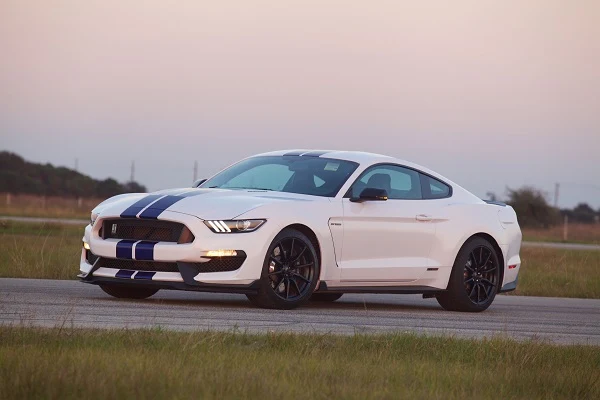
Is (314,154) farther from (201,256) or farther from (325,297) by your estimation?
(201,256)

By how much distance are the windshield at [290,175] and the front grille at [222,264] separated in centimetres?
132

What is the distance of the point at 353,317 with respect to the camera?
1116 cm

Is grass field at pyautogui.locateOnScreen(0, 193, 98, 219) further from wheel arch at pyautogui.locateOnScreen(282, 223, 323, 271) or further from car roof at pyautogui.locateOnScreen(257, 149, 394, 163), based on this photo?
wheel arch at pyautogui.locateOnScreen(282, 223, 323, 271)

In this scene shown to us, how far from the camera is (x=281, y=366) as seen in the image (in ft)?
22.6

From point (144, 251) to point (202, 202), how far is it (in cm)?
68

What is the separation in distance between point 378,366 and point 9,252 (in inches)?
437

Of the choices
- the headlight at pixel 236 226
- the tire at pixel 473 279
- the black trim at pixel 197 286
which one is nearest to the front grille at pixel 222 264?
the black trim at pixel 197 286

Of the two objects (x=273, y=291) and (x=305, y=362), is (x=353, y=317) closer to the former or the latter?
(x=273, y=291)

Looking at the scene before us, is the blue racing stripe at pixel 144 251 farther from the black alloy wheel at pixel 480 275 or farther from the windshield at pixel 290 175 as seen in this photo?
the black alloy wheel at pixel 480 275

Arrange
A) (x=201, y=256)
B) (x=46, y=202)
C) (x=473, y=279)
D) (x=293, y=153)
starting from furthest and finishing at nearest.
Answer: (x=46, y=202) < (x=473, y=279) < (x=293, y=153) < (x=201, y=256)

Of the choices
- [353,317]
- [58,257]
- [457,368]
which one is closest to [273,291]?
[353,317]

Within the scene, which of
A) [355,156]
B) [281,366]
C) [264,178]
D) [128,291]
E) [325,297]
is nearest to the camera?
[281,366]

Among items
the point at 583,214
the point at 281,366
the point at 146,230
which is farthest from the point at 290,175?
the point at 583,214

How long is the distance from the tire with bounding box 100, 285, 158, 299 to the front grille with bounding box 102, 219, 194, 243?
2.48ft
